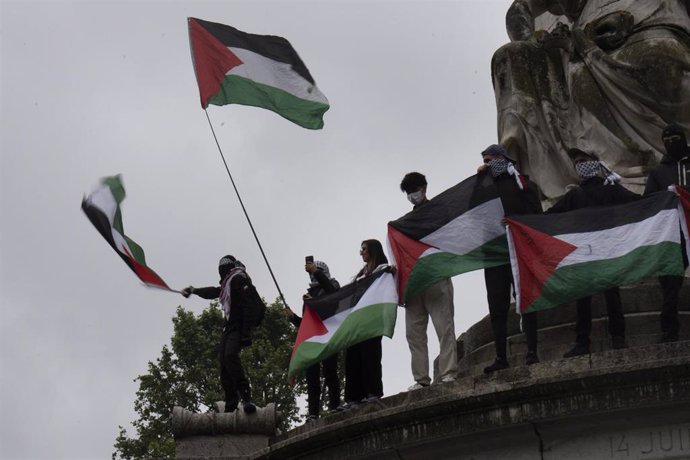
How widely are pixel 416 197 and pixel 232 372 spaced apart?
2.31 metres

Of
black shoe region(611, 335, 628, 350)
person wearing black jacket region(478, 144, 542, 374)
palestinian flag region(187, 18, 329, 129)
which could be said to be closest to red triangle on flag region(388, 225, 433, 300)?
person wearing black jacket region(478, 144, 542, 374)

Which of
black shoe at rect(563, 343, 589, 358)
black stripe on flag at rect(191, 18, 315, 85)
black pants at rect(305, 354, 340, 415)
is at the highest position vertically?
black stripe on flag at rect(191, 18, 315, 85)

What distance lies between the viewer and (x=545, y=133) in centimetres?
1909

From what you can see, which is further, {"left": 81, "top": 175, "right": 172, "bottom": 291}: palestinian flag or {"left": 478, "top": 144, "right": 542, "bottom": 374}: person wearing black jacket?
{"left": 81, "top": 175, "right": 172, "bottom": 291}: palestinian flag

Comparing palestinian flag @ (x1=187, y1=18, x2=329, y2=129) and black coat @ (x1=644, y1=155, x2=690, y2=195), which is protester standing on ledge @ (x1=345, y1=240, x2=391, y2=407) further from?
palestinian flag @ (x1=187, y1=18, x2=329, y2=129)

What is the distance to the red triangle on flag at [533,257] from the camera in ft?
49.6

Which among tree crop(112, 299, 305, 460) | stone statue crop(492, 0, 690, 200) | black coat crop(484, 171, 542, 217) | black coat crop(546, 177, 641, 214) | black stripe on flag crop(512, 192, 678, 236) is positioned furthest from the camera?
tree crop(112, 299, 305, 460)

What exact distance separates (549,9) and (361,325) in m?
5.77

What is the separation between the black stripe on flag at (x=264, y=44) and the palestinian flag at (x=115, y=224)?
2.54 meters

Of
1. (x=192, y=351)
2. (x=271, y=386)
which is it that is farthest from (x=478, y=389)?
Answer: (x=192, y=351)

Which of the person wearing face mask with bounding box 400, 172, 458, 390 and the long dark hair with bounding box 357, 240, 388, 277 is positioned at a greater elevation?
the long dark hair with bounding box 357, 240, 388, 277

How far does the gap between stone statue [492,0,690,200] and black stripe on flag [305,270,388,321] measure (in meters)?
3.36

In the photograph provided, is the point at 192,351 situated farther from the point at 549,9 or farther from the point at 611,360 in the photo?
the point at 611,360

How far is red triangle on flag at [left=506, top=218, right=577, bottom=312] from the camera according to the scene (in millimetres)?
15133
